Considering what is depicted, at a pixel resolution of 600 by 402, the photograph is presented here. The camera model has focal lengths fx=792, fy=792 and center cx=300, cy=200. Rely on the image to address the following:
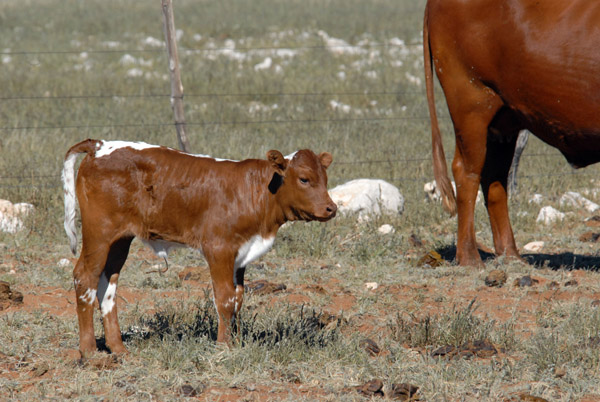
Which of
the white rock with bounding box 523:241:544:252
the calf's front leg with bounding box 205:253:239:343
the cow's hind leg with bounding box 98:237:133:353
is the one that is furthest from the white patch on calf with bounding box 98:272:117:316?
the white rock with bounding box 523:241:544:252

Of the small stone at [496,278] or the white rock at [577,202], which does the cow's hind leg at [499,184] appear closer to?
the small stone at [496,278]

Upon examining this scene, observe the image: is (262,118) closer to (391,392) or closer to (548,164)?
(548,164)

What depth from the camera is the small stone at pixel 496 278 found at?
644 cm

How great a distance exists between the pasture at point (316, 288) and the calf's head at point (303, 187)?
0.77 m

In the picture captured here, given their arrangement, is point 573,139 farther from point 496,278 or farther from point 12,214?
point 12,214

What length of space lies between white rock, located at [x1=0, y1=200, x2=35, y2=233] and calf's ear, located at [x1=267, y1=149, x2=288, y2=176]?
4.42 m

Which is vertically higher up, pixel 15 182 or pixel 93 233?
pixel 93 233

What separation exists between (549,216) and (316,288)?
369 centimetres

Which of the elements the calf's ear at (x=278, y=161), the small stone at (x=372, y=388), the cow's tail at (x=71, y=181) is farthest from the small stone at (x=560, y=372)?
the cow's tail at (x=71, y=181)

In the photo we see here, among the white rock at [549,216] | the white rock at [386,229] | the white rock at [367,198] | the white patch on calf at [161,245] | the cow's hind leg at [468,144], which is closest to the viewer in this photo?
the white patch on calf at [161,245]

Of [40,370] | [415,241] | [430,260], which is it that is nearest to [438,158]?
[430,260]

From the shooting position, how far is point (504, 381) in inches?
171

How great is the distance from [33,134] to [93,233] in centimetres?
736

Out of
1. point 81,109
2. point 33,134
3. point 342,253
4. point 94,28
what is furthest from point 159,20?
point 342,253
